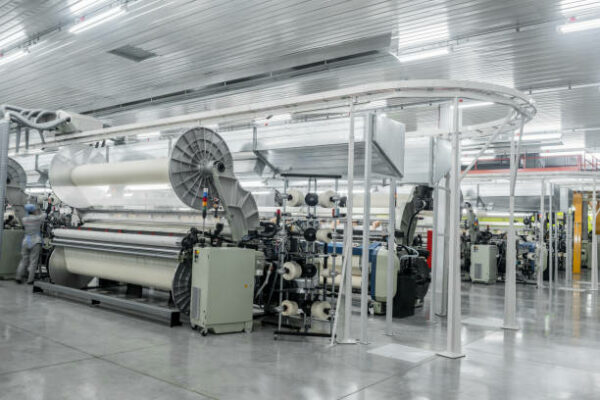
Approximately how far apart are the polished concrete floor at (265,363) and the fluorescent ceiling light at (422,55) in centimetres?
451

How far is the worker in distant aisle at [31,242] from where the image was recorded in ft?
28.5

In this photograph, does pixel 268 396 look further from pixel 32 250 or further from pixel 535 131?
pixel 535 131

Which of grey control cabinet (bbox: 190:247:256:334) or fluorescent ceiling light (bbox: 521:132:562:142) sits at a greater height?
fluorescent ceiling light (bbox: 521:132:562:142)

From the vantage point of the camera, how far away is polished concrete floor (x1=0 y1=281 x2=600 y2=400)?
3631mm

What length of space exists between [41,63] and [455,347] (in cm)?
956

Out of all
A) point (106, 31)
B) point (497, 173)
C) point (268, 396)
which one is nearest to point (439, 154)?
point (268, 396)

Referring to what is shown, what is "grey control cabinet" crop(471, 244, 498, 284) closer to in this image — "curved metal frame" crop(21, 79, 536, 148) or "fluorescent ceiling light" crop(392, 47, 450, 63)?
"fluorescent ceiling light" crop(392, 47, 450, 63)

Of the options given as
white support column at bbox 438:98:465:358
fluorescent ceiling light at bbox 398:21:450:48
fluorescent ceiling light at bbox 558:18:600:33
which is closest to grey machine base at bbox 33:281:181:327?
white support column at bbox 438:98:465:358

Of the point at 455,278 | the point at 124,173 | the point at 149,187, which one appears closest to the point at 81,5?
the point at 124,173

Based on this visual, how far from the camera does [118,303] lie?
6180 millimetres

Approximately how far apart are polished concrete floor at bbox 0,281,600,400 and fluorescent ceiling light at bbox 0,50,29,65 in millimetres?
5179

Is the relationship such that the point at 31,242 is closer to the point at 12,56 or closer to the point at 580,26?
the point at 12,56

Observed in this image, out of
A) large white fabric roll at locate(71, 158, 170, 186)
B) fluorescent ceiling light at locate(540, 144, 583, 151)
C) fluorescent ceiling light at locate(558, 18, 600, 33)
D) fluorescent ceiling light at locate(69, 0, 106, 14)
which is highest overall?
fluorescent ceiling light at locate(69, 0, 106, 14)

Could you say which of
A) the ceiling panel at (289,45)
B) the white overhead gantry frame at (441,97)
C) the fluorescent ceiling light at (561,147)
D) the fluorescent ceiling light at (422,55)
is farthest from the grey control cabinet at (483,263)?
the white overhead gantry frame at (441,97)
